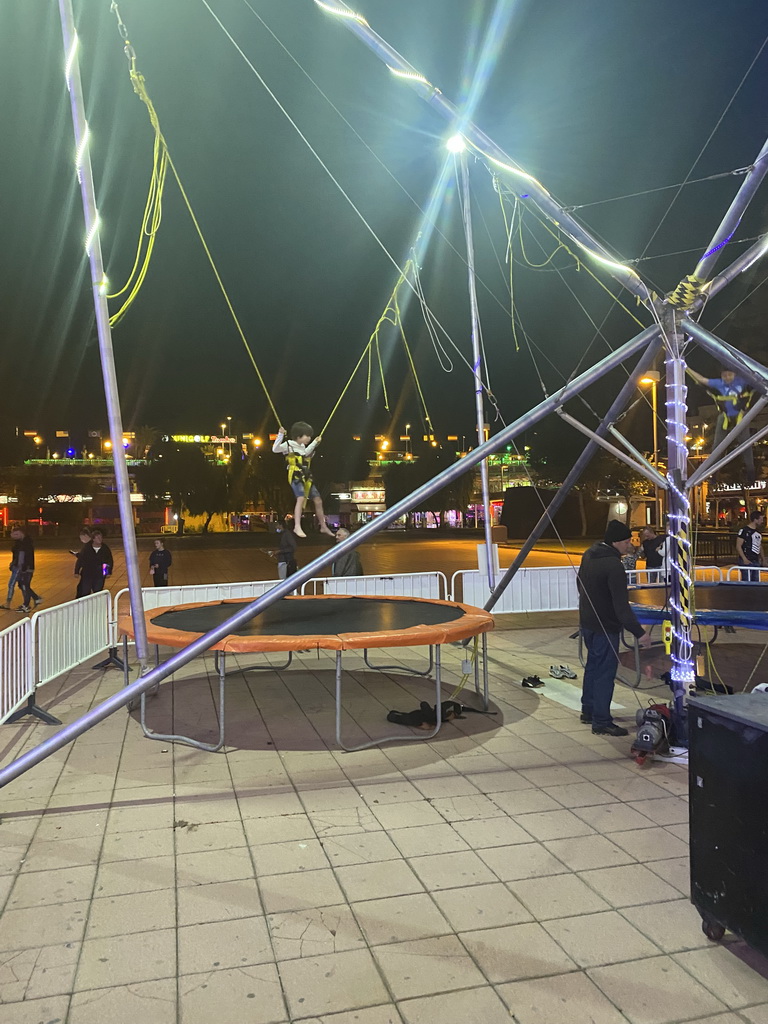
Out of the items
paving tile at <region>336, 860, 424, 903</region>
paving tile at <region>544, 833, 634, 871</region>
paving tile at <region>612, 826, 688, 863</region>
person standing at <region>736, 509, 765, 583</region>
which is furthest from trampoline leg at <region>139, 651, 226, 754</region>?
person standing at <region>736, 509, 765, 583</region>

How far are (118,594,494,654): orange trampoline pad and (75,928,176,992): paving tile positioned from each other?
2.73 metres

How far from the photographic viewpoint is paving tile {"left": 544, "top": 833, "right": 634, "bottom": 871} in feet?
13.5

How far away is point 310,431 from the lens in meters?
8.16

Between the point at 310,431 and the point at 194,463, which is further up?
the point at 194,463

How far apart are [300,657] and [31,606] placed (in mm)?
8537

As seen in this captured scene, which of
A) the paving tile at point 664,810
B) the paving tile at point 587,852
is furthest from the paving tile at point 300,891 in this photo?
the paving tile at point 664,810

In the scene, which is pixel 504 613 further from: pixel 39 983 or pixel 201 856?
pixel 39 983

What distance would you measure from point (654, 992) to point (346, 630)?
162 inches

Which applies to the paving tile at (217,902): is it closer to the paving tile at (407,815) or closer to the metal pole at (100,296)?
the paving tile at (407,815)

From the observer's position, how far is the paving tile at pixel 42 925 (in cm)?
336

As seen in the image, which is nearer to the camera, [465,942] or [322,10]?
[465,942]

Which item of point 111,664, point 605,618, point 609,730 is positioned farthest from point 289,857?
point 111,664

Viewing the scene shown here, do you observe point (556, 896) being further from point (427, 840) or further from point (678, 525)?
point (678, 525)

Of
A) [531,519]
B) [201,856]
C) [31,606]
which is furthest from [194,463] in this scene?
[201,856]
